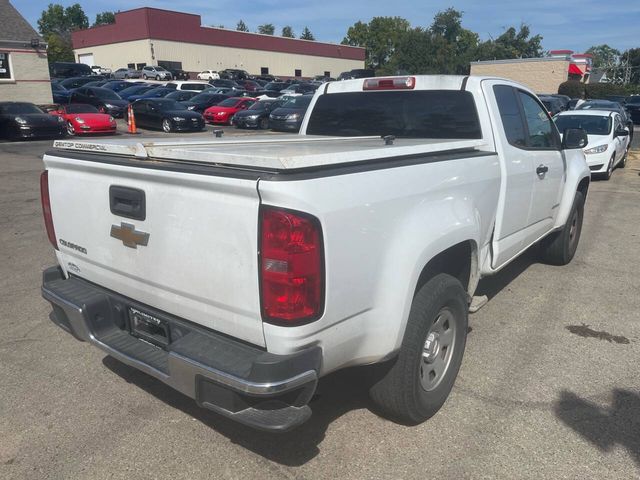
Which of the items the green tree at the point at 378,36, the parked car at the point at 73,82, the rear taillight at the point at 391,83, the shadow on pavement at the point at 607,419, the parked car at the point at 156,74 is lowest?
the shadow on pavement at the point at 607,419

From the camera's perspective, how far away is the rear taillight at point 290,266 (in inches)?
83.7

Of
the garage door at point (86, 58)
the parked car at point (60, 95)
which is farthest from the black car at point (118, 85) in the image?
the garage door at point (86, 58)

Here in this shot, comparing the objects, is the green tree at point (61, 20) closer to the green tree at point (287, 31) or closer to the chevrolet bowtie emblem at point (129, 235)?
the green tree at point (287, 31)

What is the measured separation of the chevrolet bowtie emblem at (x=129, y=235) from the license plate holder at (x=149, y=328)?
37cm

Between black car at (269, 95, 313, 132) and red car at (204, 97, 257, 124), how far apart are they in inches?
148

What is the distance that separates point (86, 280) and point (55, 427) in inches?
33.6

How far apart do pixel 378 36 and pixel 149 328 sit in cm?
10869

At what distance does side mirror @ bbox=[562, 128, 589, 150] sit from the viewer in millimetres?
4926

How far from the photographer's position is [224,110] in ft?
79.5

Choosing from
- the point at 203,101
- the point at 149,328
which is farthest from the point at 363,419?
the point at 203,101

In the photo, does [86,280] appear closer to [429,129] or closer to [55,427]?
[55,427]

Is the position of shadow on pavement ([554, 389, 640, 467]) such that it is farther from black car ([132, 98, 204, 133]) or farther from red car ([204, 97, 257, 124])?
red car ([204, 97, 257, 124])

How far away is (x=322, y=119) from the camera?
4.88m

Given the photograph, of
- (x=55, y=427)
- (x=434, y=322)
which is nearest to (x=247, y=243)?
(x=434, y=322)
